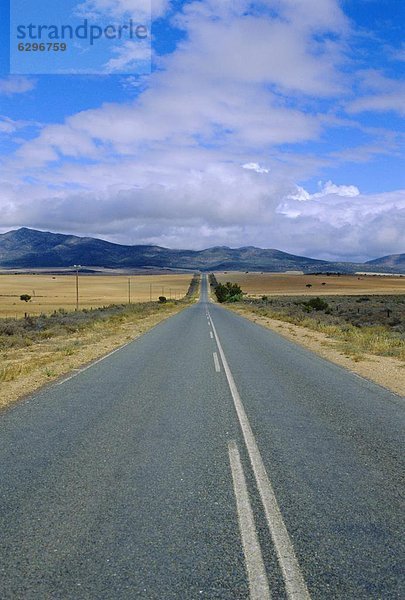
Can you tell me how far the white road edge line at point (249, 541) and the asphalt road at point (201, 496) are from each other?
1 cm

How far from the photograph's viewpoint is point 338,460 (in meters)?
6.22

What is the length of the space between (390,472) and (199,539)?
9.41ft

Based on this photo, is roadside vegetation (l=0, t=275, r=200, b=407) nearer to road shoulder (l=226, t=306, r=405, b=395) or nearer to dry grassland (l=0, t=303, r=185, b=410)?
dry grassland (l=0, t=303, r=185, b=410)

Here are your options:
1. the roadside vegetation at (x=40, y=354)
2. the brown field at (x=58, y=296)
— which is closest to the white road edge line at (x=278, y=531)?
the roadside vegetation at (x=40, y=354)

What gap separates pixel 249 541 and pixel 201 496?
1025 mm

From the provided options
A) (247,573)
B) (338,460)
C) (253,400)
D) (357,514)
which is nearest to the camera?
(247,573)

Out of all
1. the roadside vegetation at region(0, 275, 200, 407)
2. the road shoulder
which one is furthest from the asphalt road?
the roadside vegetation at region(0, 275, 200, 407)

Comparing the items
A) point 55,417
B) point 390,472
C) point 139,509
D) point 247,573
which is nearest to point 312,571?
point 247,573

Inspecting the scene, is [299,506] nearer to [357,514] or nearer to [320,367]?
[357,514]

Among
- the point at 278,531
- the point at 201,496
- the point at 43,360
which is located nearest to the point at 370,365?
the point at 43,360

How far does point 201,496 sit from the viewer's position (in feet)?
16.7

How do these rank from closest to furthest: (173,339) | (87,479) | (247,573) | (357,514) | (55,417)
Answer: (247,573), (357,514), (87,479), (55,417), (173,339)

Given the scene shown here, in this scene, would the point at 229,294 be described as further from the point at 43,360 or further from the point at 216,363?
the point at 216,363

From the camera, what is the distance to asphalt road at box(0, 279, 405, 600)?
361 centimetres
